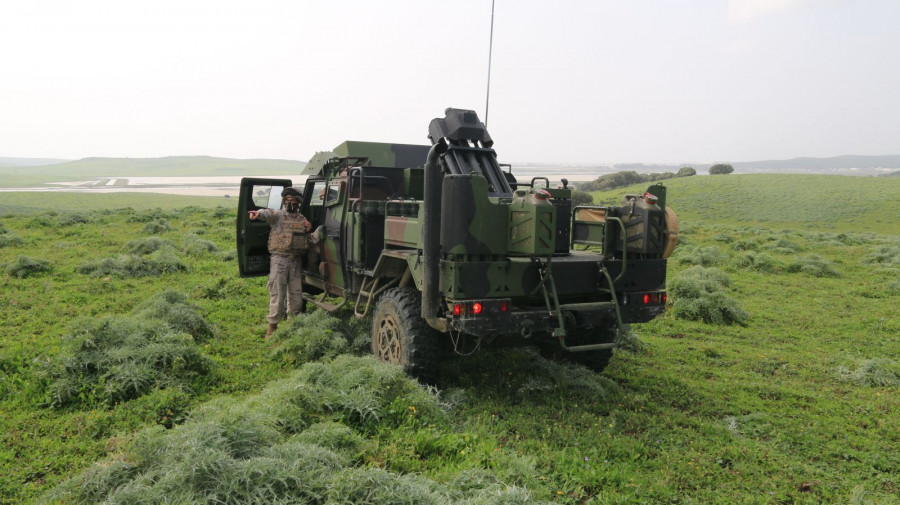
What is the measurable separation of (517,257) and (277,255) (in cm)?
397

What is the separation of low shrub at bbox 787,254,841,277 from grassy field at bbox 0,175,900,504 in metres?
5.69

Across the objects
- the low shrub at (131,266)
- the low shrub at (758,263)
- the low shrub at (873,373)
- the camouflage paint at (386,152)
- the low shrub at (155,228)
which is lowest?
the low shrub at (873,373)

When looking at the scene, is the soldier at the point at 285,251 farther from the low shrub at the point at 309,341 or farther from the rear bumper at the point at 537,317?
the rear bumper at the point at 537,317

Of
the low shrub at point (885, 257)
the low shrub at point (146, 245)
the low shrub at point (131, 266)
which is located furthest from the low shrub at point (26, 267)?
the low shrub at point (885, 257)

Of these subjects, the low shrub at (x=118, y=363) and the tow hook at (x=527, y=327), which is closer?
the tow hook at (x=527, y=327)

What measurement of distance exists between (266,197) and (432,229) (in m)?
4.52

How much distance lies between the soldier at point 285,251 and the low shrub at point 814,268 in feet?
45.9

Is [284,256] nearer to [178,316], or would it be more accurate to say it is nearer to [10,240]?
[178,316]

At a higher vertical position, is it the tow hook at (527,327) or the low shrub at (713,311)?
the tow hook at (527,327)

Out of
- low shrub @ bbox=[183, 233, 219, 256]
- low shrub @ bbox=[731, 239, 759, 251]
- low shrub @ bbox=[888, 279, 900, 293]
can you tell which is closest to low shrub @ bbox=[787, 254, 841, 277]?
low shrub @ bbox=[888, 279, 900, 293]

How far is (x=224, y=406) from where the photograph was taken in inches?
193

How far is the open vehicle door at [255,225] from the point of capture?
8.67 m

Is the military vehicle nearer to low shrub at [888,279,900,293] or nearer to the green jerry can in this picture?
the green jerry can

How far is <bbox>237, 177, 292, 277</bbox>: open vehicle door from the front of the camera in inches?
341
